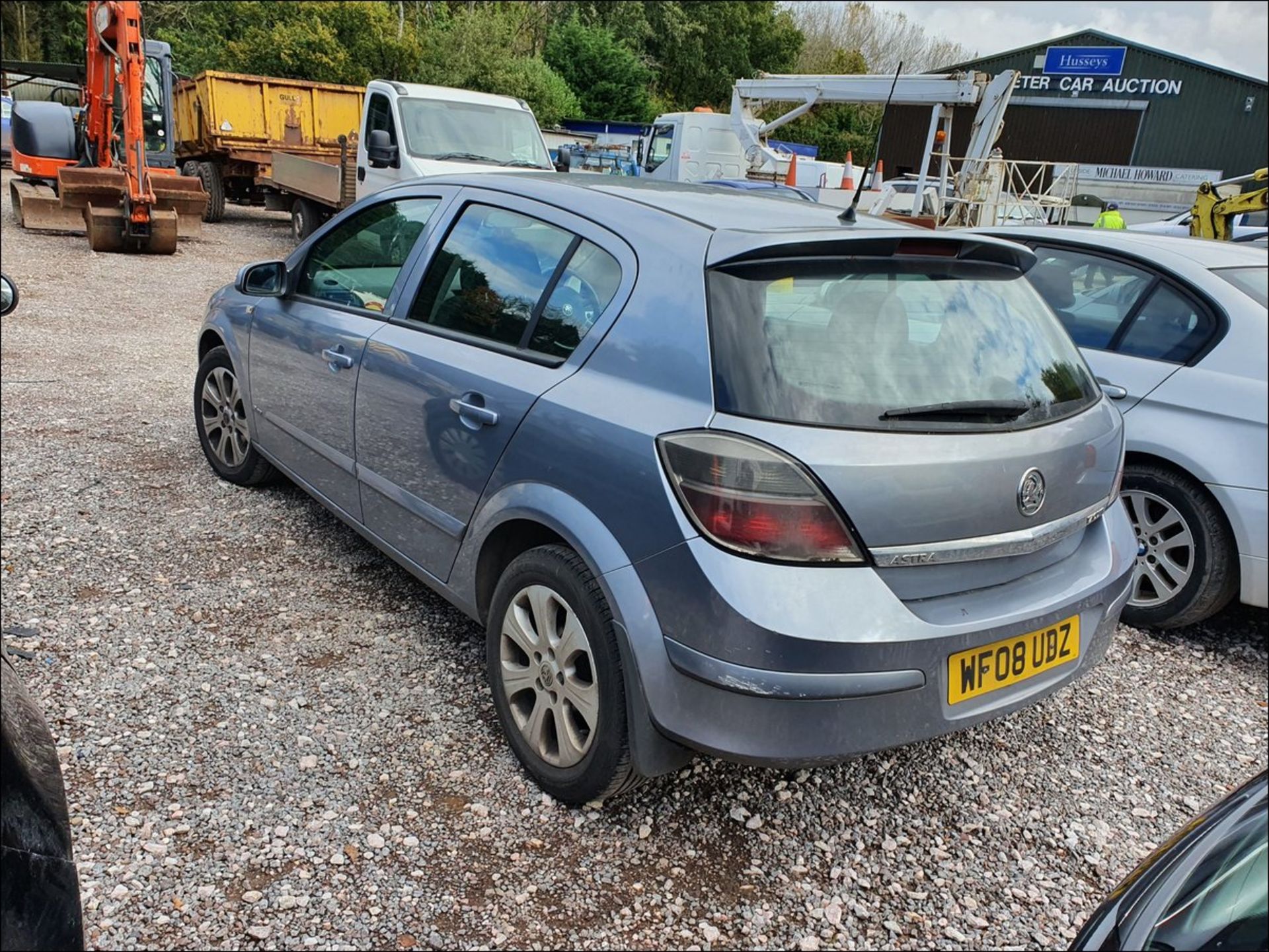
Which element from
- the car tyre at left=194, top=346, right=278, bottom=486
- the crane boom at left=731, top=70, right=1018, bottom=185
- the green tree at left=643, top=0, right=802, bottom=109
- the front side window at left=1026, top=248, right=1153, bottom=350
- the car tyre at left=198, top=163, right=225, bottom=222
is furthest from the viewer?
the green tree at left=643, top=0, right=802, bottom=109

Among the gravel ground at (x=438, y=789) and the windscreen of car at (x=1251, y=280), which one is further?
the windscreen of car at (x=1251, y=280)

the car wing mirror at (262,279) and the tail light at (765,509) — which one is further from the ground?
the car wing mirror at (262,279)

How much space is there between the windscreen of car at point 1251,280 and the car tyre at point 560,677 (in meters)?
3.32

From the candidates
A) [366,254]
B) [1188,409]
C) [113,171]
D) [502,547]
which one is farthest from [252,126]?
[1188,409]

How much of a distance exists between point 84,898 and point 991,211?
18.8 m

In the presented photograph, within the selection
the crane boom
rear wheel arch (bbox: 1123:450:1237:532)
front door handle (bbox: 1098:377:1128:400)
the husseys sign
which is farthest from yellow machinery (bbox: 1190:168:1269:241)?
the husseys sign

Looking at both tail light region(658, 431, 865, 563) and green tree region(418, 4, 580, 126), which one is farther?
green tree region(418, 4, 580, 126)

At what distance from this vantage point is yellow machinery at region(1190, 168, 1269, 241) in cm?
1104

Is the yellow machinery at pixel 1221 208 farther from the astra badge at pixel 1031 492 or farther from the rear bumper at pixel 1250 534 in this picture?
the astra badge at pixel 1031 492

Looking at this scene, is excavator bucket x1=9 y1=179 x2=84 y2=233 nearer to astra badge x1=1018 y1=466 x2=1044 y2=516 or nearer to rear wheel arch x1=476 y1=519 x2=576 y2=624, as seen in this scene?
rear wheel arch x1=476 y1=519 x2=576 y2=624

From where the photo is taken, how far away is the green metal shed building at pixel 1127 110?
32.3m

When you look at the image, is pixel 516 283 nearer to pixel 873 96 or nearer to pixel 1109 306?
pixel 1109 306

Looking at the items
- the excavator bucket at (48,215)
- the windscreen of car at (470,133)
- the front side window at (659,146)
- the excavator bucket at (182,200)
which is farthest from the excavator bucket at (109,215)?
the front side window at (659,146)

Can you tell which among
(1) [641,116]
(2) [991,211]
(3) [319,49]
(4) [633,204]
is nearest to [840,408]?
(4) [633,204]
